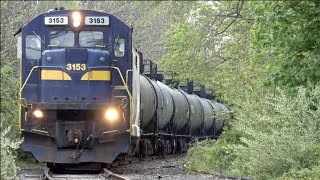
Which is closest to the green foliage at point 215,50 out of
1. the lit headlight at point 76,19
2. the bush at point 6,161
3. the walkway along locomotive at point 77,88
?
the walkway along locomotive at point 77,88

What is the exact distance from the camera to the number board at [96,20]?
14.8m

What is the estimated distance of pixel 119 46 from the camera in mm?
14930

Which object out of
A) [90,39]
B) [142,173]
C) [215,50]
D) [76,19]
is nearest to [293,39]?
[90,39]

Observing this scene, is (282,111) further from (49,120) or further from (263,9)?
(49,120)

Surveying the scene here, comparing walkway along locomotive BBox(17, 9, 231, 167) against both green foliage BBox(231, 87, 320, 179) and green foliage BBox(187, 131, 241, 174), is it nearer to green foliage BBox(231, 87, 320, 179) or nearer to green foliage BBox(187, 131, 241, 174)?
green foliage BBox(187, 131, 241, 174)

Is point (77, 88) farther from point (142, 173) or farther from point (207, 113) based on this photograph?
point (207, 113)

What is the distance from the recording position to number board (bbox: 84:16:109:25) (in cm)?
1476

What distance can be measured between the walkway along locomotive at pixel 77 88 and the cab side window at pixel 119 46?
0.9 inches

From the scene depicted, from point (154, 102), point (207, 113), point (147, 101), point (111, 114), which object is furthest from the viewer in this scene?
point (207, 113)

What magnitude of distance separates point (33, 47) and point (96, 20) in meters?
1.55

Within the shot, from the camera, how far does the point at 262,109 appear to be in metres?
13.5

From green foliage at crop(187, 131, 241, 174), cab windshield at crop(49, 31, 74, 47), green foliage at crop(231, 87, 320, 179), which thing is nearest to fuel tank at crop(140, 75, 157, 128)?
green foliage at crop(187, 131, 241, 174)

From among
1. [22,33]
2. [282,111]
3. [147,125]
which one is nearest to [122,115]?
[22,33]

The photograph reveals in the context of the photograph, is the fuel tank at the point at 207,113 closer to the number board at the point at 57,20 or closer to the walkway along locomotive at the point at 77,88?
the walkway along locomotive at the point at 77,88
